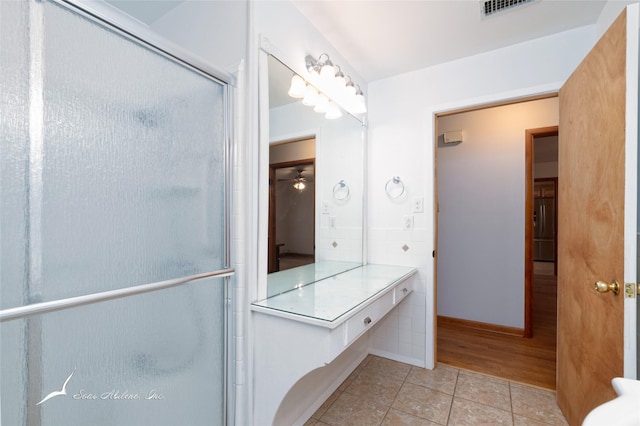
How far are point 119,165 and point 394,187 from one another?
1.91m

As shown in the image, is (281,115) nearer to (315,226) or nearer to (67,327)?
(315,226)

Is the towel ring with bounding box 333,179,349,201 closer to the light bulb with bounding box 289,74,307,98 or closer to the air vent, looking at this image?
the light bulb with bounding box 289,74,307,98

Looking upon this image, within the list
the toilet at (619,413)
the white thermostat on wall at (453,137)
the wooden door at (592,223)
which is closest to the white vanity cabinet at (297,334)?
the toilet at (619,413)

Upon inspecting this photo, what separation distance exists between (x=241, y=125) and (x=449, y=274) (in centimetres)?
275

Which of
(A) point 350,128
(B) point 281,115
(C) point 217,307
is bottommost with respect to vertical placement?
(C) point 217,307

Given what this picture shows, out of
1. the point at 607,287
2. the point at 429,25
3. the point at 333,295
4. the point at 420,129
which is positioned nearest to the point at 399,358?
the point at 333,295

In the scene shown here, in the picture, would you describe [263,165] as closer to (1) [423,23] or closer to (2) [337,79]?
(2) [337,79]

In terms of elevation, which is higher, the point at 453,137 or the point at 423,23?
the point at 423,23

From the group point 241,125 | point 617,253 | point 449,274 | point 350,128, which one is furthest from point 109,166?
point 449,274

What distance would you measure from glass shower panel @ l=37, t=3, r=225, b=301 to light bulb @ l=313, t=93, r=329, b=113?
779 mm

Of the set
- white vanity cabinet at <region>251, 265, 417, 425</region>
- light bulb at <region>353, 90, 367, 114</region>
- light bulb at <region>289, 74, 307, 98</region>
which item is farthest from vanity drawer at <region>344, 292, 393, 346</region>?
light bulb at <region>353, 90, 367, 114</region>

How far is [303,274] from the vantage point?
182 centimetres

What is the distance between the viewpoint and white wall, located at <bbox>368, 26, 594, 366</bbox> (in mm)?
1932

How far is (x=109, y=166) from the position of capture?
3.09 ft
